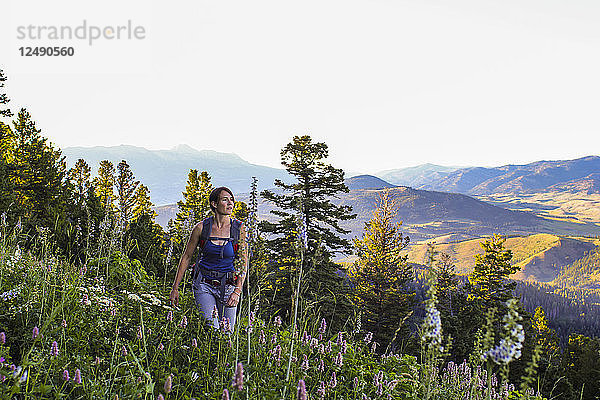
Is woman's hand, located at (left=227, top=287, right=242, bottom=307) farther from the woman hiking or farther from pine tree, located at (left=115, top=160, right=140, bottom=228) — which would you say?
pine tree, located at (left=115, top=160, right=140, bottom=228)

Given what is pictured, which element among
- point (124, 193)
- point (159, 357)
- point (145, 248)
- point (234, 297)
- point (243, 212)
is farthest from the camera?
point (124, 193)

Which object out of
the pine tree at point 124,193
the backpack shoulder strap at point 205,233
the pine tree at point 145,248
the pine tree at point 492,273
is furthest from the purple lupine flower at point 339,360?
the pine tree at point 492,273

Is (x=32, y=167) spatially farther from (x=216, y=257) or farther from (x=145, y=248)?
(x=216, y=257)

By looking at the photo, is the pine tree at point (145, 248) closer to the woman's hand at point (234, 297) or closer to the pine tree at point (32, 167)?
the woman's hand at point (234, 297)

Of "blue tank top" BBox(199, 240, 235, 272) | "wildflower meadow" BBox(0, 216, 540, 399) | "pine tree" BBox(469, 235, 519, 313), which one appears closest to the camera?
"wildflower meadow" BBox(0, 216, 540, 399)

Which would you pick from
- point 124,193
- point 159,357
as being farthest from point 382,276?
point 159,357

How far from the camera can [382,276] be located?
38.8 meters

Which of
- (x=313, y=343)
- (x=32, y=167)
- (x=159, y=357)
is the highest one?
(x=32, y=167)

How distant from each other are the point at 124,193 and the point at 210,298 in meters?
19.9

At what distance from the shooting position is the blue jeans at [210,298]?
559 centimetres

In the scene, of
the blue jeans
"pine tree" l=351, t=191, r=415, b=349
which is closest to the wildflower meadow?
the blue jeans

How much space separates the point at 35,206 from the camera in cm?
2850

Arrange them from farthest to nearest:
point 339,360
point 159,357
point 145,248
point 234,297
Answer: point 145,248 < point 234,297 < point 339,360 < point 159,357

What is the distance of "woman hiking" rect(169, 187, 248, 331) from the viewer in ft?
18.8
